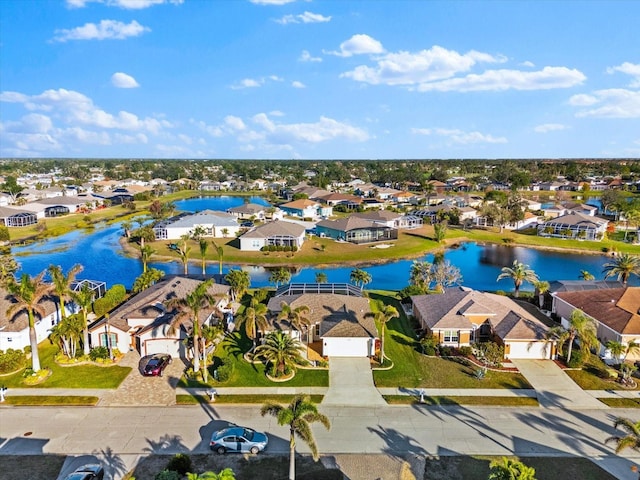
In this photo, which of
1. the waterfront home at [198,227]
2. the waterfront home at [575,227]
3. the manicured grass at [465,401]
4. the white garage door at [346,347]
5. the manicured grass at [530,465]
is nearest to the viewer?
the manicured grass at [530,465]

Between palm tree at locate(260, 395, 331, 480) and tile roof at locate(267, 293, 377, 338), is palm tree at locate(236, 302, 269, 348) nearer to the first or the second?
tile roof at locate(267, 293, 377, 338)

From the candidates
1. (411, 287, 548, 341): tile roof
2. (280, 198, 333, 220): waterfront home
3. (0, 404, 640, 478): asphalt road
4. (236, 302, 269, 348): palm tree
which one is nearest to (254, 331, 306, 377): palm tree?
(236, 302, 269, 348): palm tree

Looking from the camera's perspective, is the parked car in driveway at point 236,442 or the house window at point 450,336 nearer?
the parked car in driveway at point 236,442

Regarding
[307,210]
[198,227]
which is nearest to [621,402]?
[198,227]

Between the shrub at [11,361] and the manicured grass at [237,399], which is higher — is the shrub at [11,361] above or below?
above

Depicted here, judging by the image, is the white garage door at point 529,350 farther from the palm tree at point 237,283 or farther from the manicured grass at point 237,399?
the palm tree at point 237,283

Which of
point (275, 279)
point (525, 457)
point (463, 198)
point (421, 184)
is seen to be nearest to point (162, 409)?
point (525, 457)

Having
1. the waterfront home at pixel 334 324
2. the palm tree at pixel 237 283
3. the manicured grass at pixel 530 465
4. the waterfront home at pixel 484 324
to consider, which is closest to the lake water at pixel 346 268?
the palm tree at pixel 237 283

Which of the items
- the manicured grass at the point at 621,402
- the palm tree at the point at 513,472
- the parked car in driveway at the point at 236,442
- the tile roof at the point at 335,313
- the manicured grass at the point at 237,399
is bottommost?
the manicured grass at the point at 621,402
